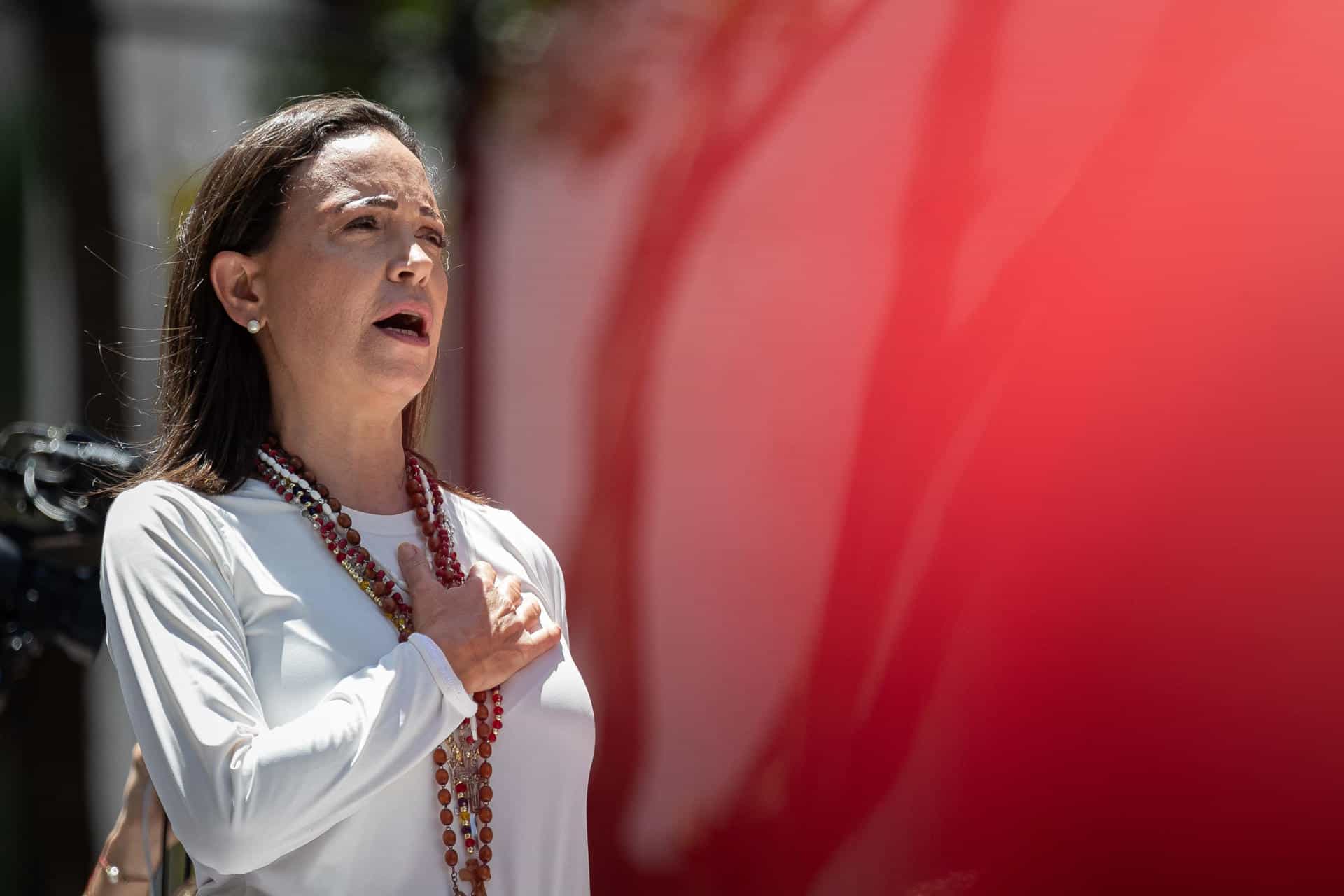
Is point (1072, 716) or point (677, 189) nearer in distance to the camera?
point (1072, 716)

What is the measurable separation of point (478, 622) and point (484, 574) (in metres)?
0.07

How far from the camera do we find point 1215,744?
5.48 feet

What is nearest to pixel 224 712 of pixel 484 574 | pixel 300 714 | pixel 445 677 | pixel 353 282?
pixel 300 714

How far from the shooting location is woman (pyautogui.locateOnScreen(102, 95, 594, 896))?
1169 mm

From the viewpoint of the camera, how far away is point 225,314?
147cm

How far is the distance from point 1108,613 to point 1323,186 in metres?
0.61

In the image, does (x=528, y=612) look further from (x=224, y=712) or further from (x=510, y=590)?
(x=224, y=712)

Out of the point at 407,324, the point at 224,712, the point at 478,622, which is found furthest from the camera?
the point at 407,324

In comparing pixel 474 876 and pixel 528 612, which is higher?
pixel 528 612

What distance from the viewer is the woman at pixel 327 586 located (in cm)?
117

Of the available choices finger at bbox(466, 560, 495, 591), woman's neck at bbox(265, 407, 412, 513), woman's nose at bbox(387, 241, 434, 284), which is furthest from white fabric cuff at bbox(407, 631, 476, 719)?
woman's nose at bbox(387, 241, 434, 284)

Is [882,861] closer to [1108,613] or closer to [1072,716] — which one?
[1072,716]

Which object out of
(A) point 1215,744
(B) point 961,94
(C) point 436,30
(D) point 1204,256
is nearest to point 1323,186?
(D) point 1204,256

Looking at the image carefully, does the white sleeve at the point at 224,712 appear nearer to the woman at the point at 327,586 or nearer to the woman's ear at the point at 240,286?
the woman at the point at 327,586
